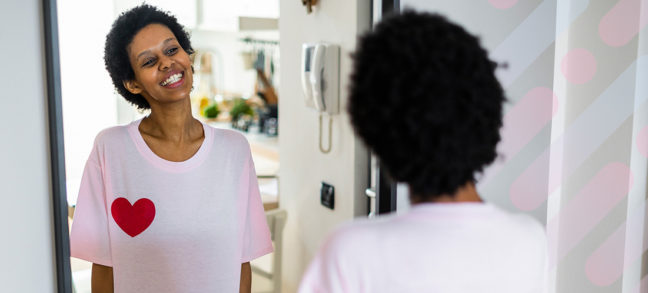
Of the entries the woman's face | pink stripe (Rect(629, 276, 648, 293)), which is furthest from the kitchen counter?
pink stripe (Rect(629, 276, 648, 293))

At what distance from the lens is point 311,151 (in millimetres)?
1828

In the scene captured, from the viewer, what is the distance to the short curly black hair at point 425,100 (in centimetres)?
66

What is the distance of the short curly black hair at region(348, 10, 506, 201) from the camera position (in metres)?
0.66

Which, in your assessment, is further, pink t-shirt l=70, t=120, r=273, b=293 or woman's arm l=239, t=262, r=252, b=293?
woman's arm l=239, t=262, r=252, b=293

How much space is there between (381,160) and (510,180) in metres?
1.32

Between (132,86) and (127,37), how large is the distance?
0.10 m

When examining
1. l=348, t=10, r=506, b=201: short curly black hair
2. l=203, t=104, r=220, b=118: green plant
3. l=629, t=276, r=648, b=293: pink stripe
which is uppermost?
l=348, t=10, r=506, b=201: short curly black hair

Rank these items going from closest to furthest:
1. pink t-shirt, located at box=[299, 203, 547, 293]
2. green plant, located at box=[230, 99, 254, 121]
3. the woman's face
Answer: pink t-shirt, located at box=[299, 203, 547, 293] → the woman's face → green plant, located at box=[230, 99, 254, 121]

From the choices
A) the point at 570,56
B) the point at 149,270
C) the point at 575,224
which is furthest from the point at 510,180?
the point at 149,270

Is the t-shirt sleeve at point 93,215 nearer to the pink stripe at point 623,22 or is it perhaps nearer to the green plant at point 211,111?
the green plant at point 211,111

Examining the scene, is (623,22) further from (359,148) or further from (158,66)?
(158,66)

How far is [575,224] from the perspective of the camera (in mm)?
1889

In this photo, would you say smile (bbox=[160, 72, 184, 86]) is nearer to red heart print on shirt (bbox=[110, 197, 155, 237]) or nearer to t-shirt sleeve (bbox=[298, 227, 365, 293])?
red heart print on shirt (bbox=[110, 197, 155, 237])

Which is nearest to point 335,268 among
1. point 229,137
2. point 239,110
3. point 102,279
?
point 229,137
